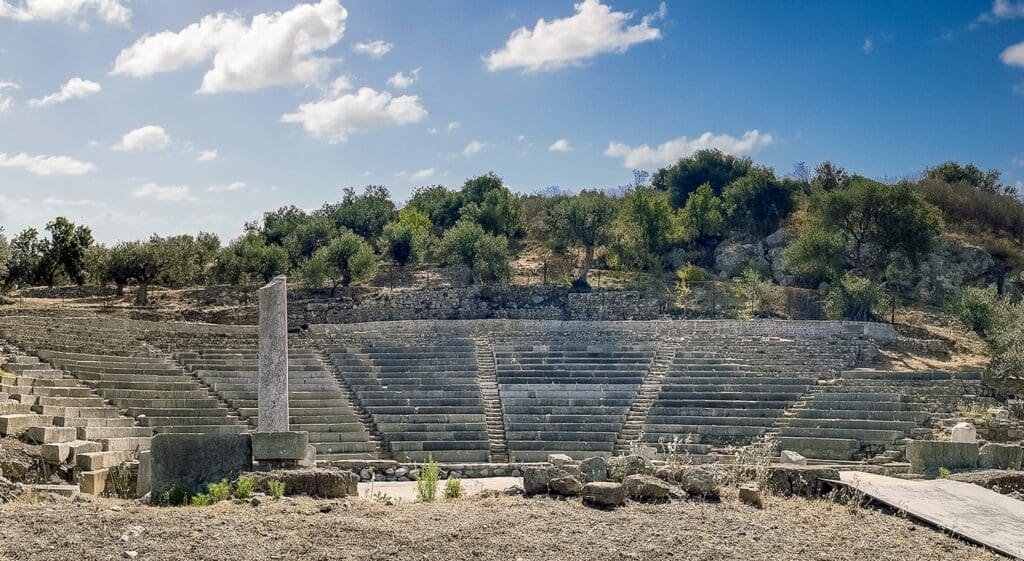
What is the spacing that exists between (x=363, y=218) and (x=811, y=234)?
27332 mm

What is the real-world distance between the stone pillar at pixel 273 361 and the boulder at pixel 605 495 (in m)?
6.97

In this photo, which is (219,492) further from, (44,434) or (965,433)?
(965,433)

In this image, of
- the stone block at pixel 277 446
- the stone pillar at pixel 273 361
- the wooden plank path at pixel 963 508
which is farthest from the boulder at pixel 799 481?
the stone pillar at pixel 273 361

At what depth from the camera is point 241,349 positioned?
2809 cm

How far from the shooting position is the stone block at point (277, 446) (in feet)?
38.5

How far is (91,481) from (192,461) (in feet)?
9.21

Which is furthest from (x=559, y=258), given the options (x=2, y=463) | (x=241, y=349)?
(x=2, y=463)

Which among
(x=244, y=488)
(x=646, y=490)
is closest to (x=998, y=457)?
(x=646, y=490)

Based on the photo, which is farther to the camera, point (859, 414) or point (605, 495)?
point (859, 414)

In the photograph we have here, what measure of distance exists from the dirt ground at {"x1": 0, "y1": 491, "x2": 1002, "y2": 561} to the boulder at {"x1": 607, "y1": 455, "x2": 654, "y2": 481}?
107cm

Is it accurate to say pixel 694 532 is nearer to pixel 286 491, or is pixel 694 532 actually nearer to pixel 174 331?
pixel 286 491

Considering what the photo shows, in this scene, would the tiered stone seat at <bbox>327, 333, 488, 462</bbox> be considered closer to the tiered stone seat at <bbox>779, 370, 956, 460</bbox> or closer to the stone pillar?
the stone pillar

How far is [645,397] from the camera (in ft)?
83.5

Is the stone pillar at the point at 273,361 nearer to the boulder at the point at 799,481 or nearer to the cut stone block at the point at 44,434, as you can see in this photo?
the cut stone block at the point at 44,434
